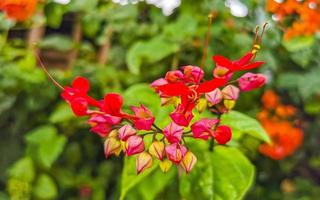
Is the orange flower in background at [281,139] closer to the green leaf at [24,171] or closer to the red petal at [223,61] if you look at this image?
the green leaf at [24,171]

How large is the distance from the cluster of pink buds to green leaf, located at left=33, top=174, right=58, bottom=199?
0.55 m

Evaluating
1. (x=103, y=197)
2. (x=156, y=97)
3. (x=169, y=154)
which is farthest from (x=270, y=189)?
(x=169, y=154)

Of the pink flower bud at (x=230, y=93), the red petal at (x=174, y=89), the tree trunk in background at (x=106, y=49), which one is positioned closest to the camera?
the red petal at (x=174, y=89)

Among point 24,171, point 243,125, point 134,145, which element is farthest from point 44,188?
point 134,145

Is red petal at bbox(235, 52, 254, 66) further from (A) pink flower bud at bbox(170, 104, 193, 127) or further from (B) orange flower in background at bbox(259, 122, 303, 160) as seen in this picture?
(B) orange flower in background at bbox(259, 122, 303, 160)

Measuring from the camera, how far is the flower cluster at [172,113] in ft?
1.87

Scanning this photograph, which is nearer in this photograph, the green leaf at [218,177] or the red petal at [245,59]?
the red petal at [245,59]

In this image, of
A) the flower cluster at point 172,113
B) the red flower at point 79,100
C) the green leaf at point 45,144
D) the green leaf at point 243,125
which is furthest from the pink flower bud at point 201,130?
the green leaf at point 45,144

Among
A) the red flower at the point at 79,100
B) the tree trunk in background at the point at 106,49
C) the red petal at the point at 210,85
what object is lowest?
the tree trunk in background at the point at 106,49

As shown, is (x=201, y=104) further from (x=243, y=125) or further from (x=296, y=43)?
(x=296, y=43)

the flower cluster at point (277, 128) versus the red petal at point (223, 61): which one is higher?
the red petal at point (223, 61)

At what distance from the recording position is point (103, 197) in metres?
1.23

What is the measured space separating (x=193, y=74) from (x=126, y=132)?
0.31 feet

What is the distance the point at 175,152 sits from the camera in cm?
59
